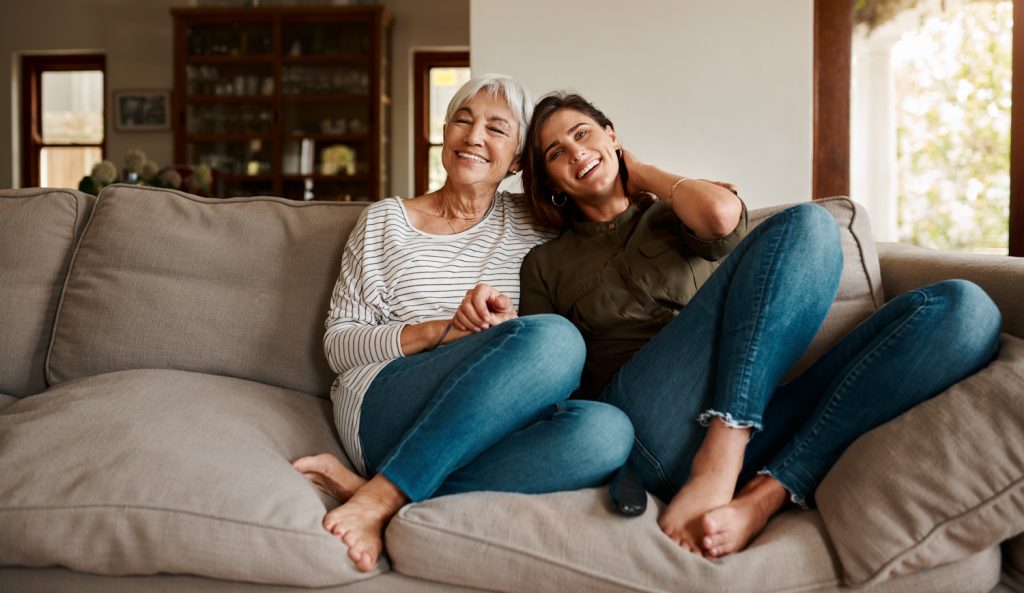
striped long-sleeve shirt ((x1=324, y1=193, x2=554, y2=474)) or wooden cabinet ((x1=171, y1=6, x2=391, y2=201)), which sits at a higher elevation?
wooden cabinet ((x1=171, y1=6, x2=391, y2=201))

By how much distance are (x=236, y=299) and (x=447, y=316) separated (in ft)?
1.50

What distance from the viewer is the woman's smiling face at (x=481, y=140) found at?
1.73 m

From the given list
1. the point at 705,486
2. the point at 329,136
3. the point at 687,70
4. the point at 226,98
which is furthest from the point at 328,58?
the point at 705,486

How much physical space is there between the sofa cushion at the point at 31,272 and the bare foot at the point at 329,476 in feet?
2.60

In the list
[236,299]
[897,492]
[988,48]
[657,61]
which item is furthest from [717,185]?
[988,48]

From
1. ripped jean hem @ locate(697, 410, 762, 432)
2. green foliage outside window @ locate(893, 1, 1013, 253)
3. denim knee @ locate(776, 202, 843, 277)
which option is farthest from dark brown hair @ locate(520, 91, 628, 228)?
green foliage outside window @ locate(893, 1, 1013, 253)

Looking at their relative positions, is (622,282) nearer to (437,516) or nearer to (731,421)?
(731,421)

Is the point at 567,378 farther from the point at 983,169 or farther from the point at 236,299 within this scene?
the point at 983,169

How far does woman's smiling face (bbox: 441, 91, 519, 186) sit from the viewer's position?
173cm

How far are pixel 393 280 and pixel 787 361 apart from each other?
730mm

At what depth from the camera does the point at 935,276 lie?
156 cm

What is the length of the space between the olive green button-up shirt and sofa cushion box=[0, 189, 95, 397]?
39.6 inches

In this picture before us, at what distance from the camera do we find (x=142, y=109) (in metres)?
6.25

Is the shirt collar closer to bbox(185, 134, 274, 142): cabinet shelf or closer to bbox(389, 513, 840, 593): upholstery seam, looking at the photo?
bbox(389, 513, 840, 593): upholstery seam
